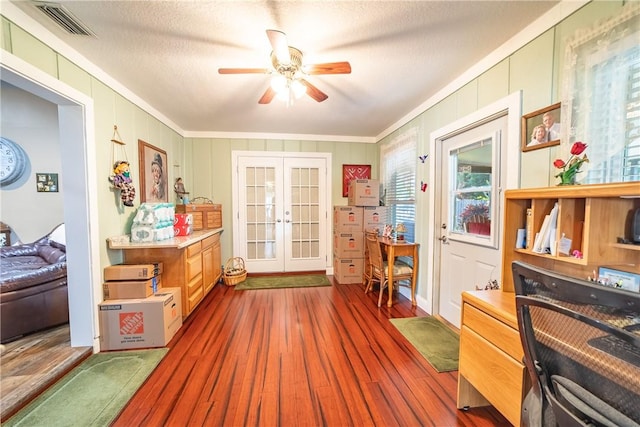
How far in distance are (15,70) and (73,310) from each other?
5.88 ft

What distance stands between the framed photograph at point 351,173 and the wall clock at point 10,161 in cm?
473

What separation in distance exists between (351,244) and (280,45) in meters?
2.87

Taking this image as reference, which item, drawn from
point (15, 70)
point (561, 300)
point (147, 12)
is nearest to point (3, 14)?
point (15, 70)

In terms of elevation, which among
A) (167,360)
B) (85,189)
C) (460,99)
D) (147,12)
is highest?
(147,12)

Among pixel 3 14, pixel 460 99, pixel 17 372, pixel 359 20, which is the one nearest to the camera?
pixel 3 14

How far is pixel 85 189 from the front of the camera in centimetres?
197

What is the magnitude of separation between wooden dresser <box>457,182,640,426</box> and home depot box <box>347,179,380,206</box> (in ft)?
7.64

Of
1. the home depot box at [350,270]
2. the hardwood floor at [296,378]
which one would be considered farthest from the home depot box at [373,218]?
the hardwood floor at [296,378]

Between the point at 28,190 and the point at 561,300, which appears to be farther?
the point at 28,190

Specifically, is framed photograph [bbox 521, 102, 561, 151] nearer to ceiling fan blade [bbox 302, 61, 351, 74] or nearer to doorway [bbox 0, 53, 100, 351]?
ceiling fan blade [bbox 302, 61, 351, 74]

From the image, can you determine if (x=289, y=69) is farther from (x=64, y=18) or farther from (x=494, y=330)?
(x=494, y=330)

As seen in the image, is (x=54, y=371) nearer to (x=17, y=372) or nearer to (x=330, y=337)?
(x=17, y=372)

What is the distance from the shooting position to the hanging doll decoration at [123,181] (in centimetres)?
227

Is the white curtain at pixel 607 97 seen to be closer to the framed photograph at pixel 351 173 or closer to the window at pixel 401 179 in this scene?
the window at pixel 401 179
